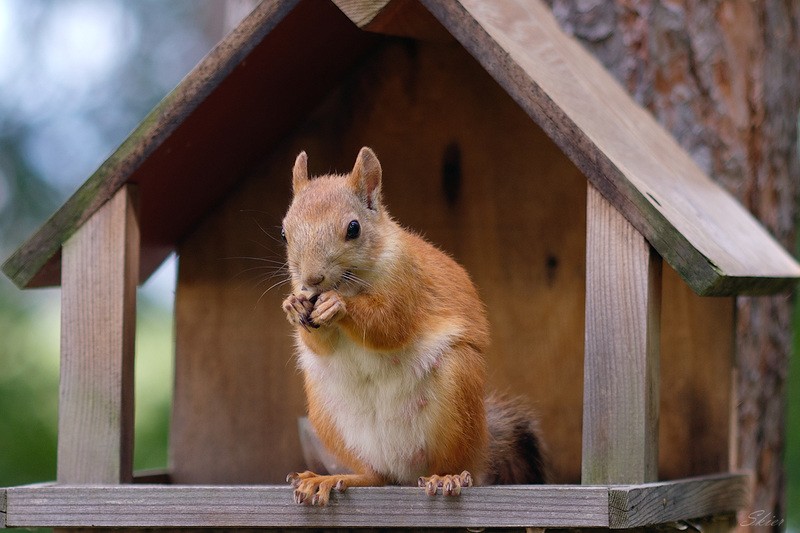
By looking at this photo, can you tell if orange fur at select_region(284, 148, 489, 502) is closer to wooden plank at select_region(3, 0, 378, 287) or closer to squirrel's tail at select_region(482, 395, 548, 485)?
squirrel's tail at select_region(482, 395, 548, 485)

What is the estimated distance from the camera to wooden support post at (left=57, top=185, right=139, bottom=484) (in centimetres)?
346

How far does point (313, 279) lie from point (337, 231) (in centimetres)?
17

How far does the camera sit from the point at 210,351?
14.3 feet

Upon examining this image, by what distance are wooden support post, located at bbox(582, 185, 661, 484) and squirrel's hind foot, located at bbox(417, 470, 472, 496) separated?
12.3 inches

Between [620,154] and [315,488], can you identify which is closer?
[315,488]

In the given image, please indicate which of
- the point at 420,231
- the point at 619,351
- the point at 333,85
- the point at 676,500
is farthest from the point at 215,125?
the point at 676,500

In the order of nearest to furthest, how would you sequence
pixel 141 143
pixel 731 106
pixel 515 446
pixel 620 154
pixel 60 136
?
pixel 620 154
pixel 141 143
pixel 515 446
pixel 731 106
pixel 60 136

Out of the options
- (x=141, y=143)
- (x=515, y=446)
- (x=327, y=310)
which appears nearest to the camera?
(x=327, y=310)

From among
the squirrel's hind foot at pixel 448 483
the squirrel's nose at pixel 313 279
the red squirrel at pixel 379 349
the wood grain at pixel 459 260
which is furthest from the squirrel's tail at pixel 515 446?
the squirrel's nose at pixel 313 279

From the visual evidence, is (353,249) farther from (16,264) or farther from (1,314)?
(1,314)

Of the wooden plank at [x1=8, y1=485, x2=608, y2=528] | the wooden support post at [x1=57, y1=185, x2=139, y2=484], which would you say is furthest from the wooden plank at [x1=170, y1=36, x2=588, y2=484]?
the wooden plank at [x1=8, y1=485, x2=608, y2=528]

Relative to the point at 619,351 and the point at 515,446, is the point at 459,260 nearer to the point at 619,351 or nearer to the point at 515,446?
the point at 515,446

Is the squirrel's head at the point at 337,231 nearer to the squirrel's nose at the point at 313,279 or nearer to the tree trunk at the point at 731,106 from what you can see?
the squirrel's nose at the point at 313,279

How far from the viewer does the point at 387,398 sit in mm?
3146
